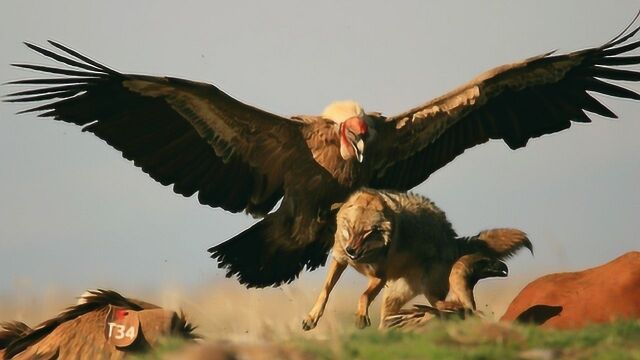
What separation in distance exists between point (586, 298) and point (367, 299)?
5.53ft

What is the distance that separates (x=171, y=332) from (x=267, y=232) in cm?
406

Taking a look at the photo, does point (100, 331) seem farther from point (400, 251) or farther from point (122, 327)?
point (400, 251)

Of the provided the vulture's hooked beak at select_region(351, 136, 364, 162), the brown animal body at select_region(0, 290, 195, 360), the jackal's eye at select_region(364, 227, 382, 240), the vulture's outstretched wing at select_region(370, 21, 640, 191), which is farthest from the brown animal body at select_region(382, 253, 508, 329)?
the vulture's outstretched wing at select_region(370, 21, 640, 191)

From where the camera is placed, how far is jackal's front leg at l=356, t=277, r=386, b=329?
10500mm

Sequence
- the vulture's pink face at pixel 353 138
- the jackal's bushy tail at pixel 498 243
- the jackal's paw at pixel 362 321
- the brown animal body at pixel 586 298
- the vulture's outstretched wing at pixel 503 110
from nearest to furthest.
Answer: the brown animal body at pixel 586 298 → the jackal's paw at pixel 362 321 → the jackal's bushy tail at pixel 498 243 → the vulture's pink face at pixel 353 138 → the vulture's outstretched wing at pixel 503 110

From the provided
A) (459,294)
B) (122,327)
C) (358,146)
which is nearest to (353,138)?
(358,146)

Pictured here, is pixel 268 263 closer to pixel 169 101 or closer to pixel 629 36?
pixel 169 101

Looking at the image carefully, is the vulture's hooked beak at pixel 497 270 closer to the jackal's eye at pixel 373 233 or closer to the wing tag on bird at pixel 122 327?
the jackal's eye at pixel 373 233

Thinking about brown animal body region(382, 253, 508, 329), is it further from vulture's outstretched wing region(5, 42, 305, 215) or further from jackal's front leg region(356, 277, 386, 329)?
vulture's outstretched wing region(5, 42, 305, 215)

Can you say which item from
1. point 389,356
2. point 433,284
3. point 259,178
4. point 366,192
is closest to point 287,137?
point 259,178

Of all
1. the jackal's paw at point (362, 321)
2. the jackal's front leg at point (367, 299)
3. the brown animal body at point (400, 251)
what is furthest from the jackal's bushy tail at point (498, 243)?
the jackal's paw at point (362, 321)

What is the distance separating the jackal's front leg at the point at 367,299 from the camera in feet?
34.4

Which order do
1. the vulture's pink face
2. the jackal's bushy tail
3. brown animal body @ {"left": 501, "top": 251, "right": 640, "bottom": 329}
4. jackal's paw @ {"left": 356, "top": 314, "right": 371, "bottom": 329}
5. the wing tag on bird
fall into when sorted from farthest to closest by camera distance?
the vulture's pink face → the jackal's bushy tail → jackal's paw @ {"left": 356, "top": 314, "right": 371, "bottom": 329} → brown animal body @ {"left": 501, "top": 251, "right": 640, "bottom": 329} → the wing tag on bird

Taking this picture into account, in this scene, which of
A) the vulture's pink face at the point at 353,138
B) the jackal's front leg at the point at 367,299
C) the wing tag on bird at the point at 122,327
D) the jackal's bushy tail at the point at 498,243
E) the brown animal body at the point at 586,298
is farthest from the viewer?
the vulture's pink face at the point at 353,138
